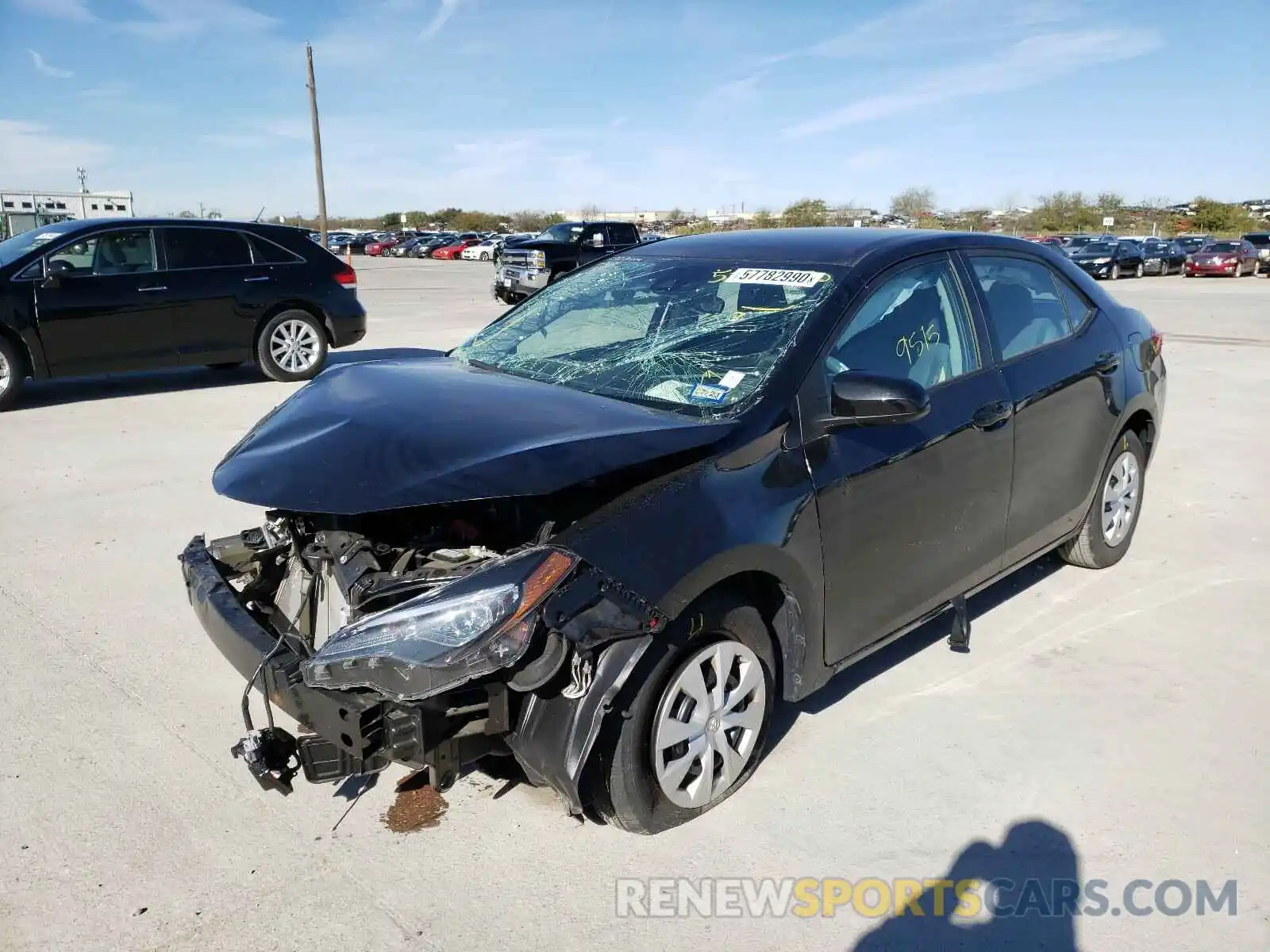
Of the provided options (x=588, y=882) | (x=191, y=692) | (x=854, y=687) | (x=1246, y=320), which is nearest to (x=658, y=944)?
(x=588, y=882)

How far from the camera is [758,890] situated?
8.91 ft

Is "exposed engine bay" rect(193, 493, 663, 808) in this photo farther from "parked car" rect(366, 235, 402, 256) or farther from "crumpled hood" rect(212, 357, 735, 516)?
"parked car" rect(366, 235, 402, 256)

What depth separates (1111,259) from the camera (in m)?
33.2

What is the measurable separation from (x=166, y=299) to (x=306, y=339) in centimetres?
151

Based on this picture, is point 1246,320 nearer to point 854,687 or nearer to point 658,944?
point 854,687

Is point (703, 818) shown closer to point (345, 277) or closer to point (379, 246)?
point (345, 277)

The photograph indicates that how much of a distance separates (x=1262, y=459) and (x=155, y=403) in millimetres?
9319

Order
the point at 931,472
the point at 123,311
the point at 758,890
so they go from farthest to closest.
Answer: the point at 123,311, the point at 931,472, the point at 758,890

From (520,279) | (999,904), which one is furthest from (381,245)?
(999,904)

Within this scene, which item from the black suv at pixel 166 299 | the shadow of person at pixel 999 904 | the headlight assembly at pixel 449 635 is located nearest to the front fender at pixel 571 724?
the headlight assembly at pixel 449 635

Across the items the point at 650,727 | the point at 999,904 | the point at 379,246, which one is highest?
the point at 379,246

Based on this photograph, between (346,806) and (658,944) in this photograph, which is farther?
(346,806)

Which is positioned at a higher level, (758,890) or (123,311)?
(123,311)

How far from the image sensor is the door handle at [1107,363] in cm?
449
